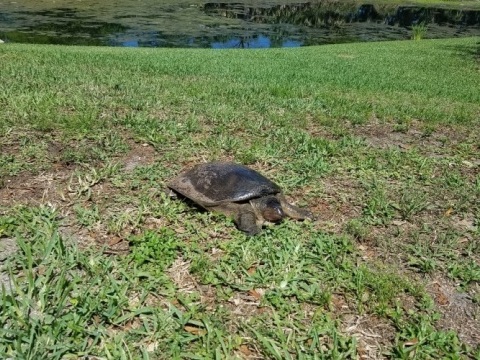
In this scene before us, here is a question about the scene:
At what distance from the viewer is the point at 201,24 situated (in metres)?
24.1

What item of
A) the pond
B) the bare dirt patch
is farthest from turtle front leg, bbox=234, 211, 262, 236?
the pond

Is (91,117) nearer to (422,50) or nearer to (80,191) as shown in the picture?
(80,191)

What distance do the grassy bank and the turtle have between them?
107mm

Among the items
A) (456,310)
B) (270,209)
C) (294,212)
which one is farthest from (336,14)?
(456,310)

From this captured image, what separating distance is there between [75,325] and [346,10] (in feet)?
A: 142

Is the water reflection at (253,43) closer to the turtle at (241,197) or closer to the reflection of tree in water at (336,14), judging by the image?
the reflection of tree in water at (336,14)

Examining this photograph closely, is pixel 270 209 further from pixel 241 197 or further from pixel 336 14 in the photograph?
pixel 336 14

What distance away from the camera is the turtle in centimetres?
312

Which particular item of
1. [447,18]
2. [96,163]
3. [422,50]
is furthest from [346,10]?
[96,163]

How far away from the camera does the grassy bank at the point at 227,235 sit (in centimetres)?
221

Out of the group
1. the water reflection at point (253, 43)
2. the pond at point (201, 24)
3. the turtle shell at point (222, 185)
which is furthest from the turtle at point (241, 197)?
the water reflection at point (253, 43)

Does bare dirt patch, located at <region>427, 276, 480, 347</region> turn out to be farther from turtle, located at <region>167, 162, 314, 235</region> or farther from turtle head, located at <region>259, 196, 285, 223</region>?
turtle head, located at <region>259, 196, 285, 223</region>

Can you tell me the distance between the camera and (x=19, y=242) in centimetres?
264

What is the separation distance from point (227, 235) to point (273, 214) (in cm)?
42
